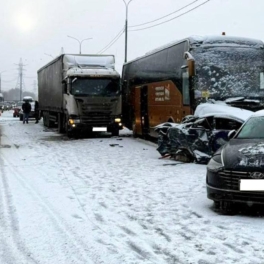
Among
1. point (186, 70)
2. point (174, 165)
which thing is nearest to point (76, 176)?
point (174, 165)

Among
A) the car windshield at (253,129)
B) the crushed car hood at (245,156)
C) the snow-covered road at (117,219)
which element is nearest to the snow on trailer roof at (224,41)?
the snow-covered road at (117,219)

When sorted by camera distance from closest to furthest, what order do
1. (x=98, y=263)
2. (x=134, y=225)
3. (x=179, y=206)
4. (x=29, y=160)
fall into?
(x=98, y=263)
(x=134, y=225)
(x=179, y=206)
(x=29, y=160)

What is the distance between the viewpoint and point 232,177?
23.5ft

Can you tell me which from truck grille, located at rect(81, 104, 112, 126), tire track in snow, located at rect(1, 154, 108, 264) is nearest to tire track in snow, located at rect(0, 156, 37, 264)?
tire track in snow, located at rect(1, 154, 108, 264)

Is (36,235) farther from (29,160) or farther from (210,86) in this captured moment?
(210,86)

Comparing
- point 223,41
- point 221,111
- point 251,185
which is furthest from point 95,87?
point 251,185

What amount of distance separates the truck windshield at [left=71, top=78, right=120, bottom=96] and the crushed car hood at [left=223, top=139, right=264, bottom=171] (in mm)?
15173

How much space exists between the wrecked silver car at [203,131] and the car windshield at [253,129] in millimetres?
3495

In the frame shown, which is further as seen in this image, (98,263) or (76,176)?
(76,176)

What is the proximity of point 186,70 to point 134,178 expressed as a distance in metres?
5.52

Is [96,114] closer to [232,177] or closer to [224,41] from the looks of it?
[224,41]

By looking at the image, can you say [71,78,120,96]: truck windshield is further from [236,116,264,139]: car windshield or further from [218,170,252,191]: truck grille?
[218,170,252,191]: truck grille

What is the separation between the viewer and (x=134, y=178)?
10.9m

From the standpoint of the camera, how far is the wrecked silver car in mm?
12875
